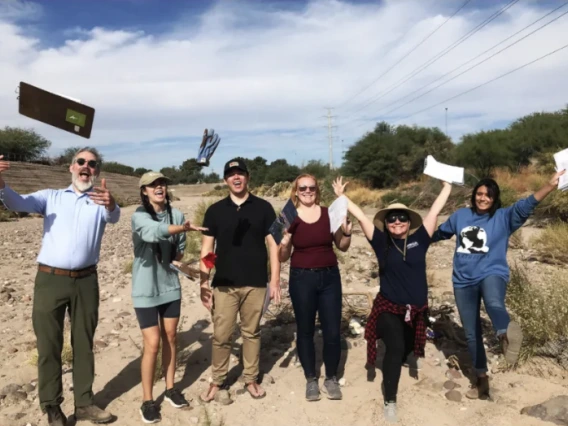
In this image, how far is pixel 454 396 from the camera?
3.89 metres

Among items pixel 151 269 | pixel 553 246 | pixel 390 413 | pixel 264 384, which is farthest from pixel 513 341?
pixel 553 246

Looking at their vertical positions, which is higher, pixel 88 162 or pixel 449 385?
pixel 88 162

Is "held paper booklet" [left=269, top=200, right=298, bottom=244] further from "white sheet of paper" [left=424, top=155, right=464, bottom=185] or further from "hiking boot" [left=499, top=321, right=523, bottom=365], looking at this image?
"hiking boot" [left=499, top=321, right=523, bottom=365]

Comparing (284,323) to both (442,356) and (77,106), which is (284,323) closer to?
(442,356)

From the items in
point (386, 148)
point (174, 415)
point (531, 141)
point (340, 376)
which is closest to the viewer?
point (174, 415)

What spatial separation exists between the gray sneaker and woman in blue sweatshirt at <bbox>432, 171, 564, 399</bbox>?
124cm

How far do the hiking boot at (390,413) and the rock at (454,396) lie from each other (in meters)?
0.59

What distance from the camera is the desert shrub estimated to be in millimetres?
4344

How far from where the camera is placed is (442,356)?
15.3 feet

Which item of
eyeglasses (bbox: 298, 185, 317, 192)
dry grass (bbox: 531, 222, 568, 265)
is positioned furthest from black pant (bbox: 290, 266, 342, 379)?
dry grass (bbox: 531, 222, 568, 265)

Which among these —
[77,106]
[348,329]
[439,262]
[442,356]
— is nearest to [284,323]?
[348,329]

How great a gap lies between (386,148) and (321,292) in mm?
32878

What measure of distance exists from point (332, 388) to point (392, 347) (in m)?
0.70

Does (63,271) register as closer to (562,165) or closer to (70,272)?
(70,272)
